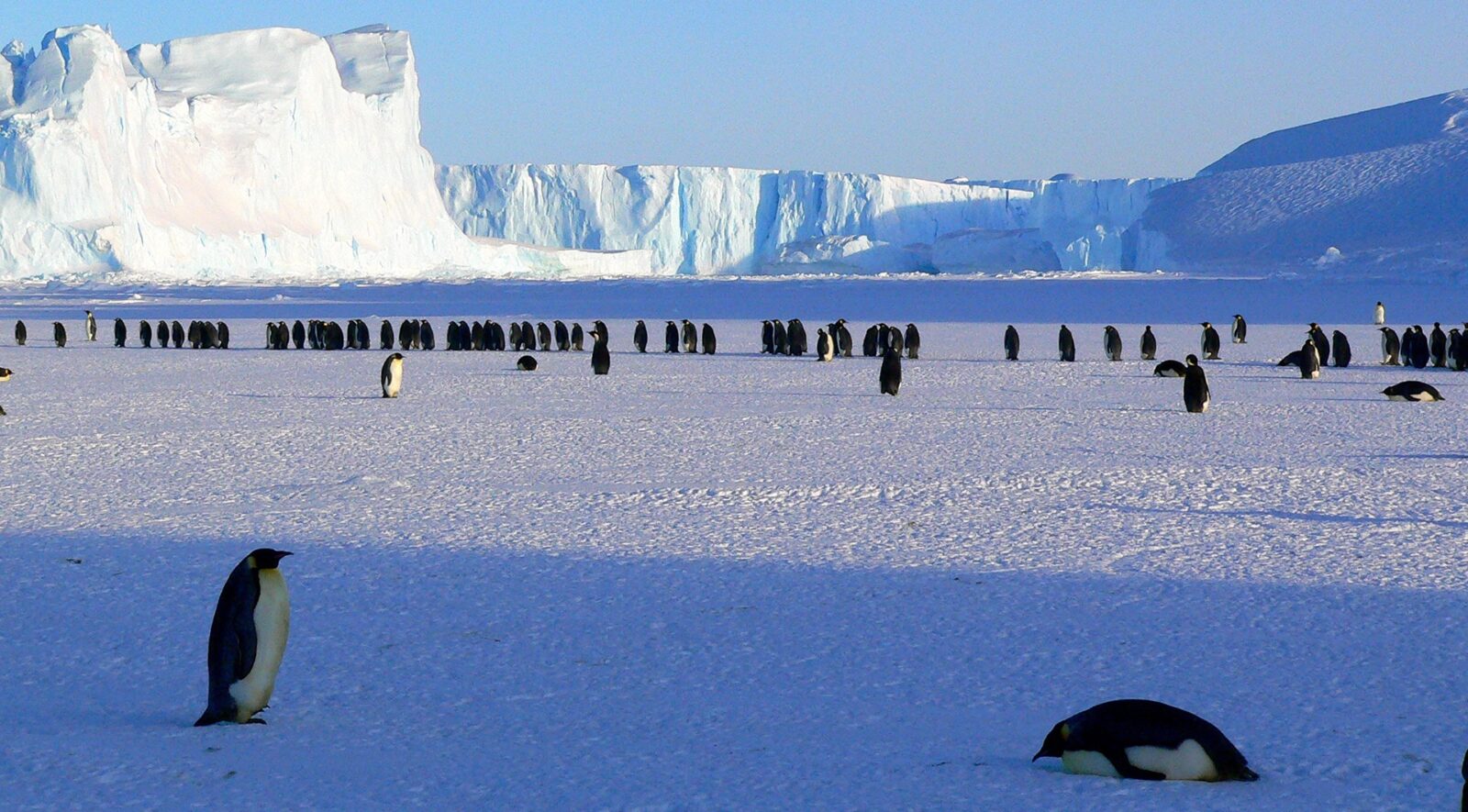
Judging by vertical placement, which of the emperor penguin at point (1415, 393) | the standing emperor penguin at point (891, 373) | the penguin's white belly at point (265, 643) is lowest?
the emperor penguin at point (1415, 393)

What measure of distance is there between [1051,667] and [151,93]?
5173 cm

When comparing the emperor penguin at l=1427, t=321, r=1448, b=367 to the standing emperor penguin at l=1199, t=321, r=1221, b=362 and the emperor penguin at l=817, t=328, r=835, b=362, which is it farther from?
the emperor penguin at l=817, t=328, r=835, b=362

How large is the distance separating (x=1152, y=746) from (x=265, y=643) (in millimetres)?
1741

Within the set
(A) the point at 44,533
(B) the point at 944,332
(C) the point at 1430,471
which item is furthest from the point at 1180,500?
(B) the point at 944,332

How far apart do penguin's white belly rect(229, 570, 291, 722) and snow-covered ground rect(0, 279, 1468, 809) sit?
0.32 feet

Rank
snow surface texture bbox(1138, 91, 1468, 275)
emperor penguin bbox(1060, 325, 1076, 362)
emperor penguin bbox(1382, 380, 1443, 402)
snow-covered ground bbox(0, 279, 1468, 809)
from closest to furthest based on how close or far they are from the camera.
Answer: snow-covered ground bbox(0, 279, 1468, 809) → emperor penguin bbox(1382, 380, 1443, 402) → emperor penguin bbox(1060, 325, 1076, 362) → snow surface texture bbox(1138, 91, 1468, 275)

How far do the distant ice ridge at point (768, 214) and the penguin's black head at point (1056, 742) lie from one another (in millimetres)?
59671

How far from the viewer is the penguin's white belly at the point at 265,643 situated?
303cm

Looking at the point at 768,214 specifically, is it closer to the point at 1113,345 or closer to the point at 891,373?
the point at 1113,345

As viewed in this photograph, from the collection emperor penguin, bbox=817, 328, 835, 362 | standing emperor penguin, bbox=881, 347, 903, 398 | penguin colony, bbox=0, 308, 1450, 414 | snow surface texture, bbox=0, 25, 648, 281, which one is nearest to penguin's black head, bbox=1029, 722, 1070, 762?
penguin colony, bbox=0, 308, 1450, 414

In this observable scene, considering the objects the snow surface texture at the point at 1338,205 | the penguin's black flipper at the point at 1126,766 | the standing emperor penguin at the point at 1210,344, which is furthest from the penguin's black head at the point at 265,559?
the snow surface texture at the point at 1338,205

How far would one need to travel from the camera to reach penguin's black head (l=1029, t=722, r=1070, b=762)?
2.75 meters

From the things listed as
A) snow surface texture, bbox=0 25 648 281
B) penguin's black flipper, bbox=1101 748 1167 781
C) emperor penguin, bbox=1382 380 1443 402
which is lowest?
emperor penguin, bbox=1382 380 1443 402

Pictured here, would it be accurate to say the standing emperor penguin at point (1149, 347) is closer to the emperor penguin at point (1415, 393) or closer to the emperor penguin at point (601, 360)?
the emperor penguin at point (1415, 393)
